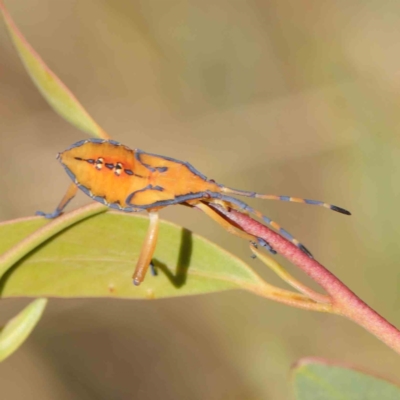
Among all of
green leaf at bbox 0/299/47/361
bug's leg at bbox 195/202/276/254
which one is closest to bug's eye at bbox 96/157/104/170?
bug's leg at bbox 195/202/276/254

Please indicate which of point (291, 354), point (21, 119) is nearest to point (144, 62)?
point (21, 119)

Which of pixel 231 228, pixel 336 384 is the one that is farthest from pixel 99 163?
pixel 336 384

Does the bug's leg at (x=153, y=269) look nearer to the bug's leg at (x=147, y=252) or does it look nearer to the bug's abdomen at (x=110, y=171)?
the bug's leg at (x=147, y=252)

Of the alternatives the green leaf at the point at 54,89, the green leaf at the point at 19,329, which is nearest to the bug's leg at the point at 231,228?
the green leaf at the point at 54,89

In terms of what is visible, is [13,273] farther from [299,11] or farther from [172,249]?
[299,11]

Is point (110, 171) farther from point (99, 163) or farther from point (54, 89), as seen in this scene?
point (54, 89)

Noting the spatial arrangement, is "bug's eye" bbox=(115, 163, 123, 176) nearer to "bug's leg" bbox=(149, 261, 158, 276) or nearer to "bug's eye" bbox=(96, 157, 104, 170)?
"bug's eye" bbox=(96, 157, 104, 170)
